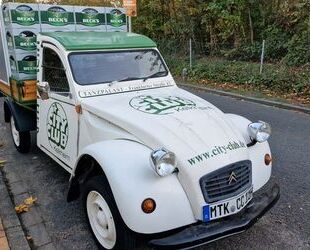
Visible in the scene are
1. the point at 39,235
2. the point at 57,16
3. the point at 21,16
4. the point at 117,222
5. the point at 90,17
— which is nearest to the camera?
the point at 117,222

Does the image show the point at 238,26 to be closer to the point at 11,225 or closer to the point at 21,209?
the point at 21,209

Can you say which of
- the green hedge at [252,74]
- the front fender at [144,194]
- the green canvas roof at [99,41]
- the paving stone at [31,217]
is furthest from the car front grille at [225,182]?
the green hedge at [252,74]

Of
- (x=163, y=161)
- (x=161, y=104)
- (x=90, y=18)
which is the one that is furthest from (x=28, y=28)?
(x=163, y=161)

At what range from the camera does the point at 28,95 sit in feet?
17.9

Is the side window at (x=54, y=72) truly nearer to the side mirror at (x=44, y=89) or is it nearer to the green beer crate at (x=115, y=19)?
the side mirror at (x=44, y=89)

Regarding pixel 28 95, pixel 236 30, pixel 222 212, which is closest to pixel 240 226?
pixel 222 212

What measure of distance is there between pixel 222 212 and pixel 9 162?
12.8ft

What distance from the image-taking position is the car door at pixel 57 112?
4273mm

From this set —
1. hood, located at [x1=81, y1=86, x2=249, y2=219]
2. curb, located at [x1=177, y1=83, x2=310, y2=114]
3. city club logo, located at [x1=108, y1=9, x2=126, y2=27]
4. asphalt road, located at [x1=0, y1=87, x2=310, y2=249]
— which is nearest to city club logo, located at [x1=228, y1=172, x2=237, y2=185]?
hood, located at [x1=81, y1=86, x2=249, y2=219]

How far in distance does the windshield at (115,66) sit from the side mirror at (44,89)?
1.41 ft

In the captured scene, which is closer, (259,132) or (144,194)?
(144,194)

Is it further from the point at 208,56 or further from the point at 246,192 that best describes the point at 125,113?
the point at 208,56

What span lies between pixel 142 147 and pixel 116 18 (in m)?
3.55

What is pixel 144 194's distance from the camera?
9.35ft
